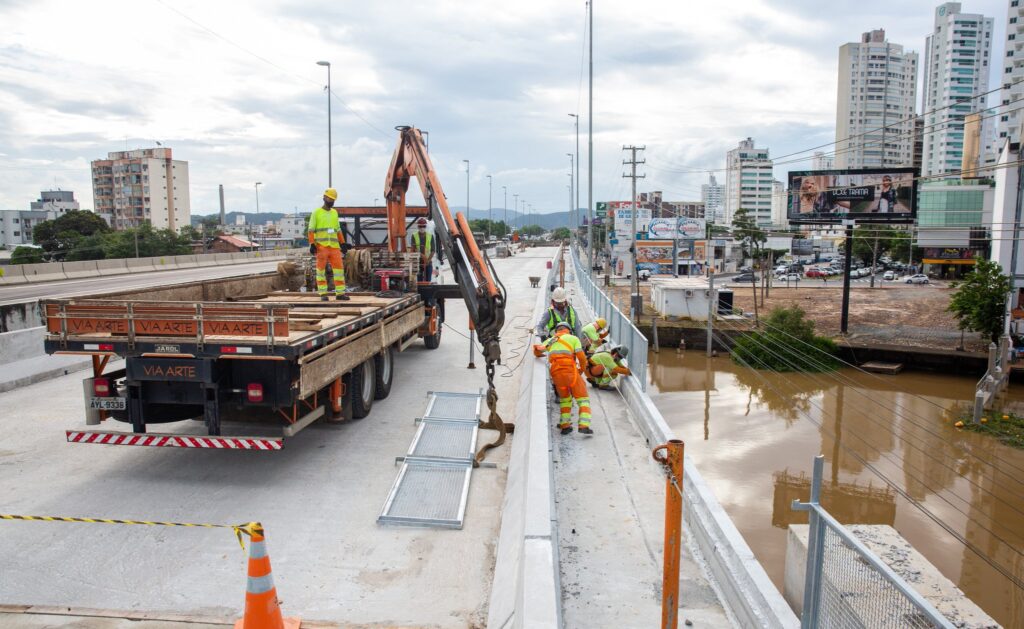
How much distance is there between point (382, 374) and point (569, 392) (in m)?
3.58

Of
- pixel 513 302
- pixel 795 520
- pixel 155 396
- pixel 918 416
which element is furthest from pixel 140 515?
pixel 918 416

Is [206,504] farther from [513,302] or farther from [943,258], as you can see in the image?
[943,258]

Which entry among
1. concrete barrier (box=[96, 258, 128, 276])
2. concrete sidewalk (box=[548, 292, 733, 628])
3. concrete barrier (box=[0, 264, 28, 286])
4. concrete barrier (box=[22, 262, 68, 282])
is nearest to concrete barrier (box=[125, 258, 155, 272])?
concrete barrier (box=[96, 258, 128, 276])

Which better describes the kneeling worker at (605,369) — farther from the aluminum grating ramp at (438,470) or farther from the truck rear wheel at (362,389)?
the truck rear wheel at (362,389)

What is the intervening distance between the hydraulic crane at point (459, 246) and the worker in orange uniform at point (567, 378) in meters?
0.75

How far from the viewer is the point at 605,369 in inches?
390

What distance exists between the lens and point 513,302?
85.6 feet

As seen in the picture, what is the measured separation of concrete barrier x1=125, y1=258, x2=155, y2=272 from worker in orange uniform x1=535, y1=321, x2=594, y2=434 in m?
33.4

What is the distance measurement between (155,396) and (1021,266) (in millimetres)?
32659

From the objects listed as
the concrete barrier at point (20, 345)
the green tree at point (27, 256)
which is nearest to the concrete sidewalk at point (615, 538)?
the concrete barrier at point (20, 345)

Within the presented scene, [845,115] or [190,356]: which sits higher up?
[845,115]

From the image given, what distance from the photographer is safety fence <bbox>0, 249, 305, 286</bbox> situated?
27.2 meters

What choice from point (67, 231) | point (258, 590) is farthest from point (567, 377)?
point (67, 231)

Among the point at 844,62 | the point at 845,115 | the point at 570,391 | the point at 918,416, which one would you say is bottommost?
A: the point at 918,416
